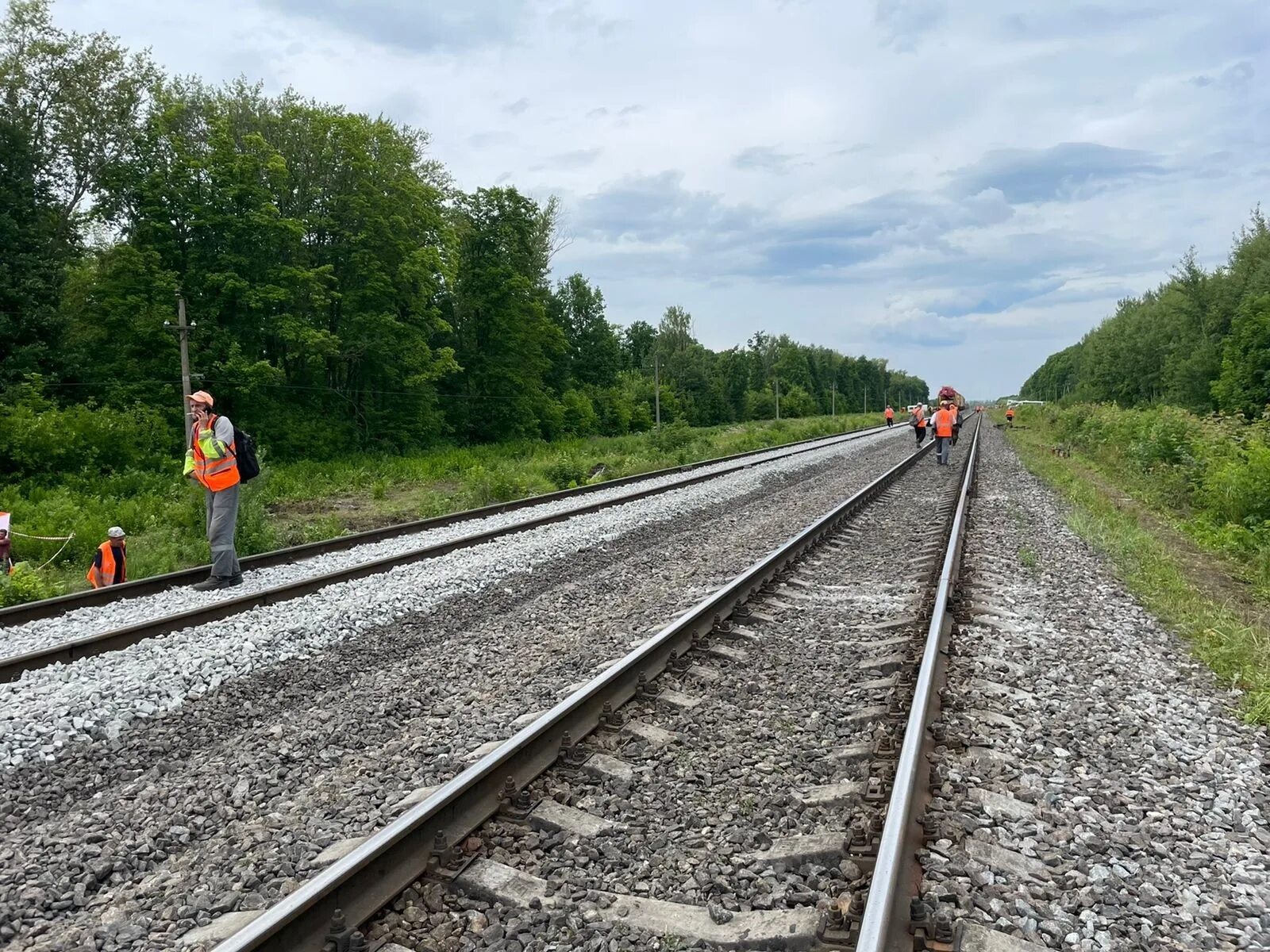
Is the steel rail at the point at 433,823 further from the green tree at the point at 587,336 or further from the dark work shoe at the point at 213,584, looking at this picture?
the green tree at the point at 587,336

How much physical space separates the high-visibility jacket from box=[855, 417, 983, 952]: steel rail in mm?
8411

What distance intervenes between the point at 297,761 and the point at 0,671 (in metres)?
2.65

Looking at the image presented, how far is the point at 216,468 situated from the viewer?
26.3 feet

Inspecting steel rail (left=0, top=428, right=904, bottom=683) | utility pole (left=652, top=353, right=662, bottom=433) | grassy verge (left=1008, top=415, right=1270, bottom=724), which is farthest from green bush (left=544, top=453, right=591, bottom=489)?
utility pole (left=652, top=353, right=662, bottom=433)

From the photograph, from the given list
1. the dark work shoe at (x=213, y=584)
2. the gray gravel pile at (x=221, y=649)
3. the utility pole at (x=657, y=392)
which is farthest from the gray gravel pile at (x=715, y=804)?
the utility pole at (x=657, y=392)

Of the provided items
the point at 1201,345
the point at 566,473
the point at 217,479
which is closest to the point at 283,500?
the point at 566,473

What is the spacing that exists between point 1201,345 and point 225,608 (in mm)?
69283

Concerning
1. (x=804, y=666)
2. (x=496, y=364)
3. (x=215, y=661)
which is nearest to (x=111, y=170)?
(x=496, y=364)

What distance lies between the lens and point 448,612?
24.0 ft

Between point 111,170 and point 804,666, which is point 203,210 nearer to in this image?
point 111,170

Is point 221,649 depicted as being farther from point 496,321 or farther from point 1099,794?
point 496,321

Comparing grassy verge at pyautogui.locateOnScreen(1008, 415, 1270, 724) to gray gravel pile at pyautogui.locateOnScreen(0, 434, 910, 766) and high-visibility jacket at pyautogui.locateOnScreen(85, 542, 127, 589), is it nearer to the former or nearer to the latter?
gray gravel pile at pyautogui.locateOnScreen(0, 434, 910, 766)

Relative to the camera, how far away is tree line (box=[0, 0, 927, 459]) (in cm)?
2714

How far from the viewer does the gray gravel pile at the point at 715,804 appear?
2.88 meters
